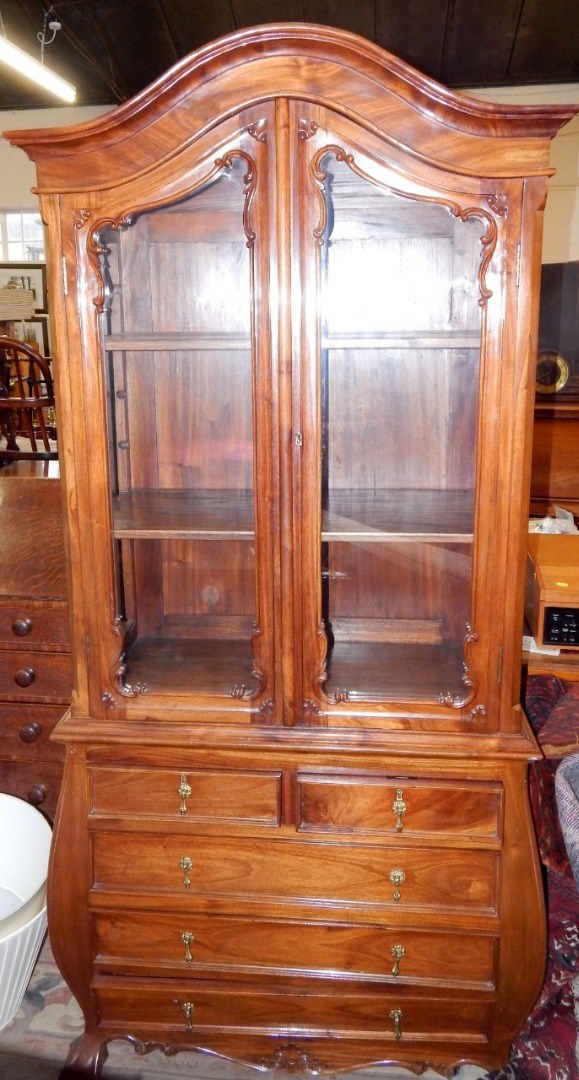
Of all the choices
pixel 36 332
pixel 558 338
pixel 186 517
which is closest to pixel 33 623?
pixel 186 517

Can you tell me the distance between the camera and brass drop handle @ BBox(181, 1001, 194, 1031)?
1505 millimetres

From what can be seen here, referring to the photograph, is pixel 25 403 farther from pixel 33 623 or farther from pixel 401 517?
pixel 401 517

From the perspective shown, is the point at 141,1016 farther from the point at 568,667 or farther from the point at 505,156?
the point at 505,156

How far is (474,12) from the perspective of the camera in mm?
3365

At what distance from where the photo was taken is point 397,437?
1.49 m

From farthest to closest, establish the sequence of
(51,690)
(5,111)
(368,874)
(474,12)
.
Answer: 1. (5,111)
2. (474,12)
3. (51,690)
4. (368,874)

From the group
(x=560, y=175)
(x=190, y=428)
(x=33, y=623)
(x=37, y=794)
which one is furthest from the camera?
(x=560, y=175)

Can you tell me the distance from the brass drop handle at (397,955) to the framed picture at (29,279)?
4652 millimetres

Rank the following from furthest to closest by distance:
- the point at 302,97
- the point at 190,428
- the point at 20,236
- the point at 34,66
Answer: the point at 20,236 → the point at 34,66 → the point at 190,428 → the point at 302,97

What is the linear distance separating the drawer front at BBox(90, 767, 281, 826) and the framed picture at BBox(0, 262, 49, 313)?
432 cm

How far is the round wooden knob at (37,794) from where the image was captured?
1.90 meters

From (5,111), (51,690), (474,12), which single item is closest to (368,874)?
(51,690)

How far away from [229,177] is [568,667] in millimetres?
1337

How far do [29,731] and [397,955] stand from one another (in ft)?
3.21
